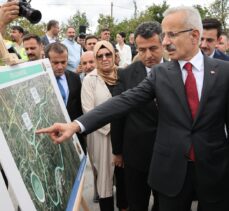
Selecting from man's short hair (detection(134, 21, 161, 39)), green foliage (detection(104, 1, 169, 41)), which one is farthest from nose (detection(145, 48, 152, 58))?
green foliage (detection(104, 1, 169, 41))

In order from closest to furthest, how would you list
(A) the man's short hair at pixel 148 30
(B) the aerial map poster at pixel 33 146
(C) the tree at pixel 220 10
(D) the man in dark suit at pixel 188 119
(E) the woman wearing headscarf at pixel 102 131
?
(B) the aerial map poster at pixel 33 146 < (D) the man in dark suit at pixel 188 119 < (A) the man's short hair at pixel 148 30 < (E) the woman wearing headscarf at pixel 102 131 < (C) the tree at pixel 220 10

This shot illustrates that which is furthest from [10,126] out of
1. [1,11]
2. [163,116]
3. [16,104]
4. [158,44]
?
[158,44]

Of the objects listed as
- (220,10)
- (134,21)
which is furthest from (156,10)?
(220,10)

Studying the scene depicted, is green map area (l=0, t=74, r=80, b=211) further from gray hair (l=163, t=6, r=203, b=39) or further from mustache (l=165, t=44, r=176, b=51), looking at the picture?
gray hair (l=163, t=6, r=203, b=39)

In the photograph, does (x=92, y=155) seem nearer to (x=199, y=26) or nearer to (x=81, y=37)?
→ (x=199, y=26)

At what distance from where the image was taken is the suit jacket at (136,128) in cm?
289

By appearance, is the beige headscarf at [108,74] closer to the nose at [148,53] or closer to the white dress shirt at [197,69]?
the nose at [148,53]

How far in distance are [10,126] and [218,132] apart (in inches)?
52.3

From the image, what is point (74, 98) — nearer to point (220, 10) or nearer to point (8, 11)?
point (8, 11)

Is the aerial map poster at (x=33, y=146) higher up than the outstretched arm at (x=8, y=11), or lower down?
lower down

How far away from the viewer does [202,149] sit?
7.22 ft

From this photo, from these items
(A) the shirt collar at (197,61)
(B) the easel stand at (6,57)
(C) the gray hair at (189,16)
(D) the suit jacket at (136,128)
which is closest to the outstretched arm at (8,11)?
(B) the easel stand at (6,57)

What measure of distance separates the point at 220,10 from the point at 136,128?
24545 millimetres

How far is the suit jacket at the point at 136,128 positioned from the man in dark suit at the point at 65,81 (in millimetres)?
Result: 492
